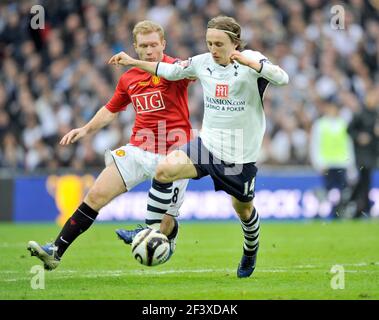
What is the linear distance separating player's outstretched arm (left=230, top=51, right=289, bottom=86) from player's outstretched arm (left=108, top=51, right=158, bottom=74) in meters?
1.03

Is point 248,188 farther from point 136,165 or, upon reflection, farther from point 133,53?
point 133,53

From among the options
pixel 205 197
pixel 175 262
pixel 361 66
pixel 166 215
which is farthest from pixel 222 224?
pixel 166 215

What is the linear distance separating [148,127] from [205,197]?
328 inches

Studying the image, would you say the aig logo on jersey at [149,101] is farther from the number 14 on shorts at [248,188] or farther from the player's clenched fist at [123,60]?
the number 14 on shorts at [248,188]

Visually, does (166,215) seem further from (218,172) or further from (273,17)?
(273,17)

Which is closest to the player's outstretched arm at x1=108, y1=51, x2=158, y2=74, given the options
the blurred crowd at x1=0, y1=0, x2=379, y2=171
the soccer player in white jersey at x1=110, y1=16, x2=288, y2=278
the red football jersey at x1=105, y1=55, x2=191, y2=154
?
the soccer player in white jersey at x1=110, y1=16, x2=288, y2=278

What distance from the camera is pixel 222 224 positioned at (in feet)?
56.6

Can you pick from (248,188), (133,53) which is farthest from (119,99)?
(133,53)

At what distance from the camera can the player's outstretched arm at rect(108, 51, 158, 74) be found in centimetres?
882

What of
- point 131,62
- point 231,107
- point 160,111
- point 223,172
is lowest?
point 223,172

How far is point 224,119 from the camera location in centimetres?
891

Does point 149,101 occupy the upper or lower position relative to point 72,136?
upper

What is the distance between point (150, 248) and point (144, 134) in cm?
149

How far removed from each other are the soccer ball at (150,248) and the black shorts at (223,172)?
2.22 ft
